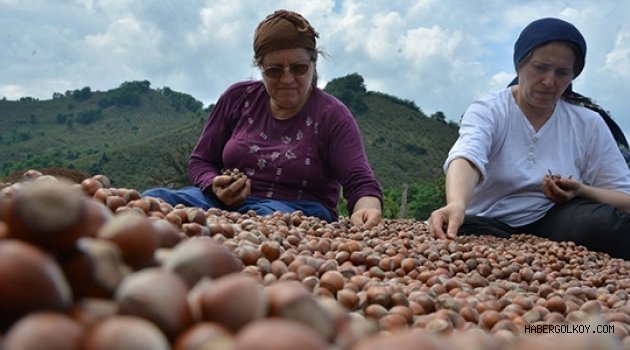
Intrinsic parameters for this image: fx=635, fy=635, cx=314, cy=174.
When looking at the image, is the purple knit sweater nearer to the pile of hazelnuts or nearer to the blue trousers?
the blue trousers

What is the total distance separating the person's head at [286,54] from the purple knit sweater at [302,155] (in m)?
0.18

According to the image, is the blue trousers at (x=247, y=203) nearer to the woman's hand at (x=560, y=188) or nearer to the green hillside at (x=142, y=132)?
the woman's hand at (x=560, y=188)

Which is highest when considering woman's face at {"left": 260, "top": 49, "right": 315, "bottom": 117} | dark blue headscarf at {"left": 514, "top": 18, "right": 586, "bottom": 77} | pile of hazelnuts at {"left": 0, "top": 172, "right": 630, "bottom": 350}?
dark blue headscarf at {"left": 514, "top": 18, "right": 586, "bottom": 77}

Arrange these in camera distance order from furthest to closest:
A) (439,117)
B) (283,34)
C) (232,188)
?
(439,117), (283,34), (232,188)

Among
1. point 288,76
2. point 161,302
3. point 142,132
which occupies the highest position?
point 142,132

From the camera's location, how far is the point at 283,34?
145 inches

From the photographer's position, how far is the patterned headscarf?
368 cm

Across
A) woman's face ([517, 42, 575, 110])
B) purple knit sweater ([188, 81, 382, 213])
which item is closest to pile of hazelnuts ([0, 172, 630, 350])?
purple knit sweater ([188, 81, 382, 213])

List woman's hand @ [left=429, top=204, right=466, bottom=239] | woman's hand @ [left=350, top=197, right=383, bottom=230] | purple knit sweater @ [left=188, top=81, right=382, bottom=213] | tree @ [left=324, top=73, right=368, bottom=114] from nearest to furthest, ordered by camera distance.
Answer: woman's hand @ [left=429, top=204, right=466, bottom=239], woman's hand @ [left=350, top=197, right=383, bottom=230], purple knit sweater @ [left=188, top=81, right=382, bottom=213], tree @ [left=324, top=73, right=368, bottom=114]

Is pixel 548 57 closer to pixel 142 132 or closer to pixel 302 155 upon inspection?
pixel 302 155

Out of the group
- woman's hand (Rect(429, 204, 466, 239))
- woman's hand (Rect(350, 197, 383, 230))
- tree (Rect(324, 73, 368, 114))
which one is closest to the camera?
woman's hand (Rect(429, 204, 466, 239))

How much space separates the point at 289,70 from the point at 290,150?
1.57 ft

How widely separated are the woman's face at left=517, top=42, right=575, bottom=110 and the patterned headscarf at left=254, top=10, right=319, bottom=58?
130 centimetres

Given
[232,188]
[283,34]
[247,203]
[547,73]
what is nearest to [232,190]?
[232,188]
